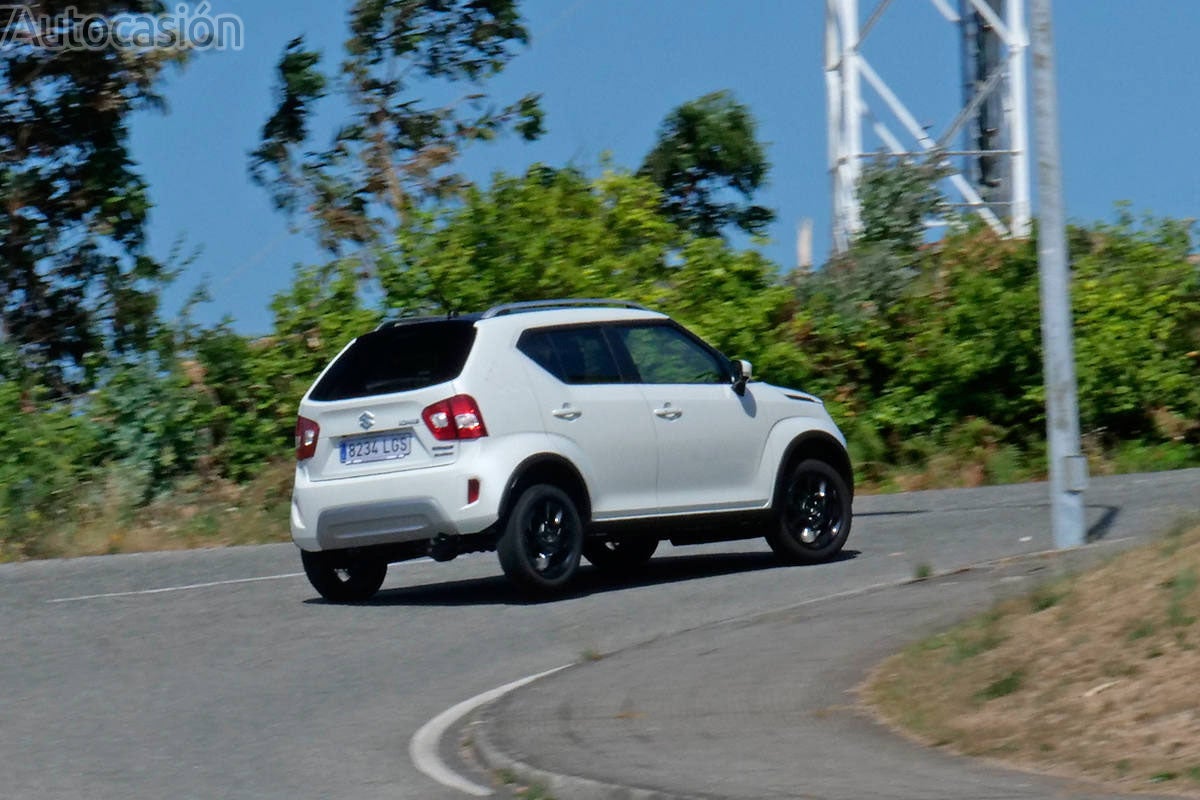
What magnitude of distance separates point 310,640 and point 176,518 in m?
8.78

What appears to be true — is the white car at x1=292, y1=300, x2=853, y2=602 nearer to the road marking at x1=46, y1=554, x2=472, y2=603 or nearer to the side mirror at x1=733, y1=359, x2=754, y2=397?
the side mirror at x1=733, y1=359, x2=754, y2=397

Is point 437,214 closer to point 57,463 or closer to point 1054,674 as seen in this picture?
point 57,463

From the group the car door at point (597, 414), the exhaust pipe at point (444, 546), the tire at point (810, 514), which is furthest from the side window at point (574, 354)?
the tire at point (810, 514)

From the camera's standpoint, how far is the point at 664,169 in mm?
37094

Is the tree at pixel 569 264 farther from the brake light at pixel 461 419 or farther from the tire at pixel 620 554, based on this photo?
the brake light at pixel 461 419

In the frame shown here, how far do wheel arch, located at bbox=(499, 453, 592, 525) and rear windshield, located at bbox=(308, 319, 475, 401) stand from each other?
0.72 m

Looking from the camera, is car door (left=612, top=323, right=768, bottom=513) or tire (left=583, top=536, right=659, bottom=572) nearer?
car door (left=612, top=323, right=768, bottom=513)

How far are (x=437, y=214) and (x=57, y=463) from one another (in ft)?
16.6

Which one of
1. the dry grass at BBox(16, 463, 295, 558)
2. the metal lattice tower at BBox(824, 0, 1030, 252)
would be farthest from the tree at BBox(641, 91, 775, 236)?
the dry grass at BBox(16, 463, 295, 558)

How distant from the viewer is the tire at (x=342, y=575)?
12.7 meters

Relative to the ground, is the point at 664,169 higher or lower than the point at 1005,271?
higher

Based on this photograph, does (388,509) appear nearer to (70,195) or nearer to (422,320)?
(422,320)

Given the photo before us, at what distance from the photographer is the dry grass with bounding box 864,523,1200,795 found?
7.00m

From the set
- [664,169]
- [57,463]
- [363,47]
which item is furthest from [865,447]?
[664,169]
